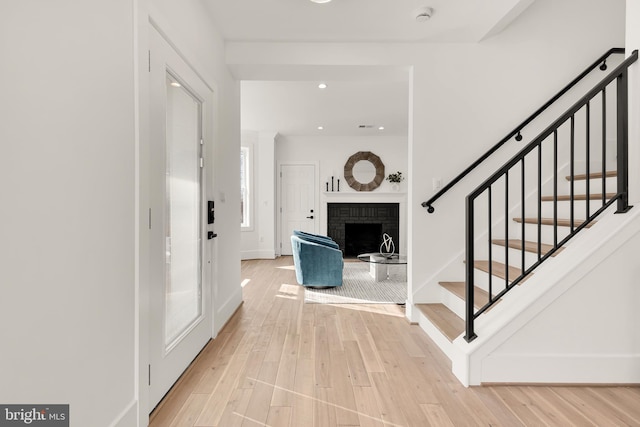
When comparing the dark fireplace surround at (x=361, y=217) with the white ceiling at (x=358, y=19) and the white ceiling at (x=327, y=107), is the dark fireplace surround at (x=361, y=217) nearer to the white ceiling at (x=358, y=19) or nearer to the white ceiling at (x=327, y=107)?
the white ceiling at (x=327, y=107)

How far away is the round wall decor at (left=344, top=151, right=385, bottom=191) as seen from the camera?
7.67 m

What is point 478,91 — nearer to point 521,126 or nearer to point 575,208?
point 521,126

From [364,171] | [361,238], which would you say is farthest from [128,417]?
[364,171]

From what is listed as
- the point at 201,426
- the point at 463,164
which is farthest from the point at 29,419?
the point at 463,164

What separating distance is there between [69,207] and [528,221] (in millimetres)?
3032

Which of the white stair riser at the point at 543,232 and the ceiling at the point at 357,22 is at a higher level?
Answer: the ceiling at the point at 357,22

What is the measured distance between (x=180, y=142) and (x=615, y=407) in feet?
9.20

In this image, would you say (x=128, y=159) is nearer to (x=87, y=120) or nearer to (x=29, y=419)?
(x=87, y=120)

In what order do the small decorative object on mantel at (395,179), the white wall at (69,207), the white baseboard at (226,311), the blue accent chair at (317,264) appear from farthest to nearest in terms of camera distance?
the small decorative object on mantel at (395,179) → the blue accent chair at (317,264) → the white baseboard at (226,311) → the white wall at (69,207)

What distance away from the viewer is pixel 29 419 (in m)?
1.04

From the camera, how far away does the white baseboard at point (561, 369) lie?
6.61ft

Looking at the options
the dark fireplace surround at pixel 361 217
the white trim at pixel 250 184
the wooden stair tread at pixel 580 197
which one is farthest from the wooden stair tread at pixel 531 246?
the white trim at pixel 250 184

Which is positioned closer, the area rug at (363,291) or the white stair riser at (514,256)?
the white stair riser at (514,256)

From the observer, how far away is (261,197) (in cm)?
729
